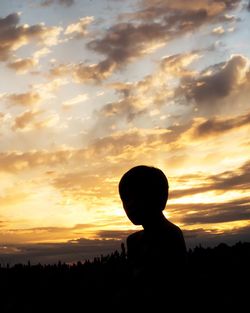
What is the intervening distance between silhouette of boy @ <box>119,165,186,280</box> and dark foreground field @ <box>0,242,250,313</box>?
5.13 ft

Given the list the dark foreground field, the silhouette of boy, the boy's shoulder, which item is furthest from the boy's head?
the dark foreground field

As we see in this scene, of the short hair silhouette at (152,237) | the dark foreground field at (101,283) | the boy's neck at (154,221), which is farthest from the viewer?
the dark foreground field at (101,283)

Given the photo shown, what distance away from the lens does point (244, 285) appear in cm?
993

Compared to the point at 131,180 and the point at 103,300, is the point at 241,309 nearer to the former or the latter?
the point at 103,300

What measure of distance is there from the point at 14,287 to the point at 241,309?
5.01 metres

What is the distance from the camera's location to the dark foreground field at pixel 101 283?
9375 mm

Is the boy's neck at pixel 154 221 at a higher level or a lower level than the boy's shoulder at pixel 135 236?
higher

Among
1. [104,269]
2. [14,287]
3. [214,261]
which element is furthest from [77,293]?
[214,261]

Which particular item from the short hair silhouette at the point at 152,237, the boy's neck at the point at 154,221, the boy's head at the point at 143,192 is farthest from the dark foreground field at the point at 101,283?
the boy's head at the point at 143,192

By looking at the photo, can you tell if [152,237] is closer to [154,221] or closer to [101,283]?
[154,221]

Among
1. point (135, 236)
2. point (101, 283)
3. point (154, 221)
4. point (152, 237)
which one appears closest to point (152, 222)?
point (154, 221)

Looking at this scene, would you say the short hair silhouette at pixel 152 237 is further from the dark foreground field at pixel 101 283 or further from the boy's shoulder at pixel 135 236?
the dark foreground field at pixel 101 283

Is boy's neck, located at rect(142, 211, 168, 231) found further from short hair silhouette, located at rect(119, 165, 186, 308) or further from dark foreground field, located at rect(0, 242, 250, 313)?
dark foreground field, located at rect(0, 242, 250, 313)

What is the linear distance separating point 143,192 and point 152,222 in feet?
1.43
